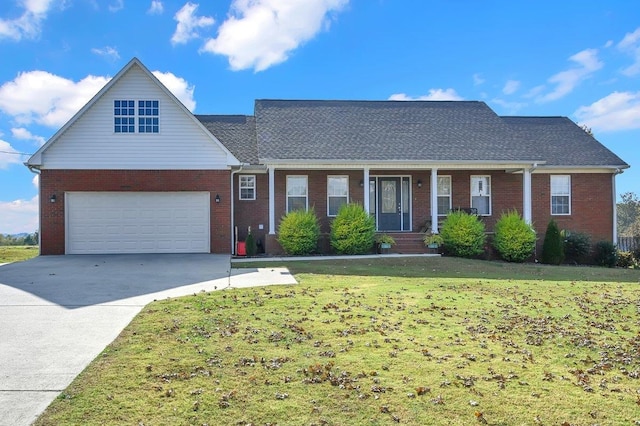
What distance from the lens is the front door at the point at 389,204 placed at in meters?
19.3

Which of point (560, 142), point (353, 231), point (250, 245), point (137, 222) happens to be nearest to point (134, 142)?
point (137, 222)

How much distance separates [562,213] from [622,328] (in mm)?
14591

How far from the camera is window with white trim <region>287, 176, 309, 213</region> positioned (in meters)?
18.7

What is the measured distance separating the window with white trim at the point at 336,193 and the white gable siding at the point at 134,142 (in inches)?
175

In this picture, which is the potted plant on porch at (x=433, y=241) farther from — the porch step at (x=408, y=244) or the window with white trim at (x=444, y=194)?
the window with white trim at (x=444, y=194)

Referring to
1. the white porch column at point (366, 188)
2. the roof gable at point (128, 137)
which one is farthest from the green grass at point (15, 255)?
the white porch column at point (366, 188)

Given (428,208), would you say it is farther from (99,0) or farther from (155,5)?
(99,0)

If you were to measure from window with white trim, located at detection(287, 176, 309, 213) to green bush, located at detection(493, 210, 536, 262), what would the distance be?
25.0 ft

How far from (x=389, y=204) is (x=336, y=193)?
2.33 meters

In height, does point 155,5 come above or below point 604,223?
above


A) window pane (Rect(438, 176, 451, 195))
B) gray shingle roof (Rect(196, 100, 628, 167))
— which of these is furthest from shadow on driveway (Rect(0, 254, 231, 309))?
window pane (Rect(438, 176, 451, 195))

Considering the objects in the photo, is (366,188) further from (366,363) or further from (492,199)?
(366,363)

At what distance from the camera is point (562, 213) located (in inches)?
779

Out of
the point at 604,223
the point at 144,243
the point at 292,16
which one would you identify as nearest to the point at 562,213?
the point at 604,223
